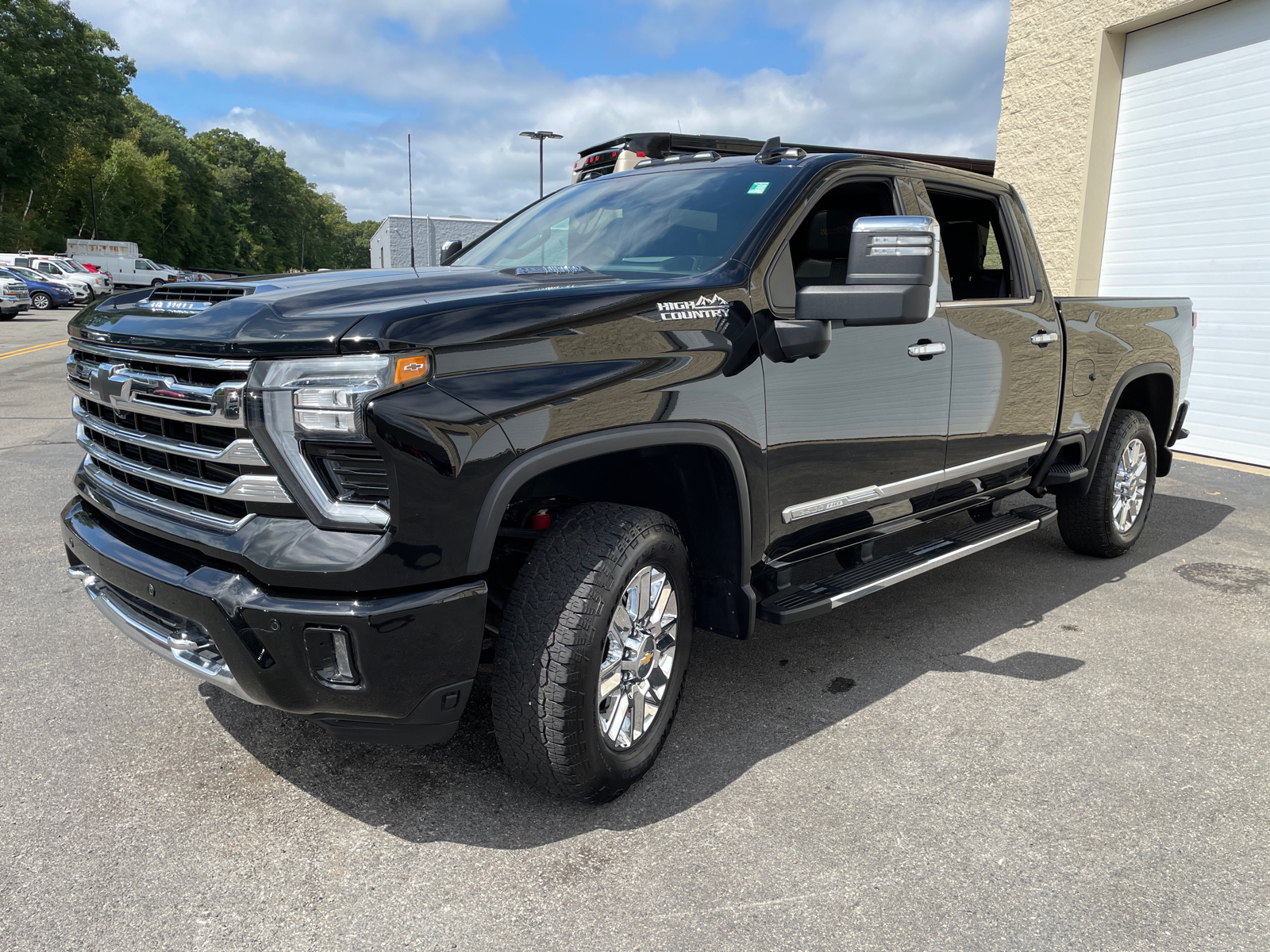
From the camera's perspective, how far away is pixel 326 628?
7.29 ft

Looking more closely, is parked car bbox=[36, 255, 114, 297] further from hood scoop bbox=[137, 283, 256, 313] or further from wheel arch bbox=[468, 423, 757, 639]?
wheel arch bbox=[468, 423, 757, 639]

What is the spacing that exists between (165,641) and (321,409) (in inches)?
34.9

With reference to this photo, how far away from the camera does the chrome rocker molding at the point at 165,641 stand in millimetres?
2422

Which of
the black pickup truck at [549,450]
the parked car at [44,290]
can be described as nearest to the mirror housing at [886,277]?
the black pickup truck at [549,450]

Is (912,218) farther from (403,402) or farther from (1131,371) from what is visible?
(1131,371)

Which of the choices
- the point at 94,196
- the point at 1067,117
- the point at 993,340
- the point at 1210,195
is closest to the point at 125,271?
the point at 94,196

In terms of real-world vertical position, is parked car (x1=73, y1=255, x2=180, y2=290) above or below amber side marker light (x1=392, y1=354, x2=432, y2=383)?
above

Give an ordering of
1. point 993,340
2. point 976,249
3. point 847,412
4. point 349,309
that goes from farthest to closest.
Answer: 1. point 976,249
2. point 993,340
3. point 847,412
4. point 349,309

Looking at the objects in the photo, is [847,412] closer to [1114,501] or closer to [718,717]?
[718,717]

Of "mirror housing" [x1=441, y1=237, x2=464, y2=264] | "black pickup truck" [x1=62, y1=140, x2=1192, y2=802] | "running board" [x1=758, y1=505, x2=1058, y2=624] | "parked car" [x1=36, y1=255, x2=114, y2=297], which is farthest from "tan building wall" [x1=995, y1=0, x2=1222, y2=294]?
"parked car" [x1=36, y1=255, x2=114, y2=297]

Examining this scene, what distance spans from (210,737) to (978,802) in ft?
8.12

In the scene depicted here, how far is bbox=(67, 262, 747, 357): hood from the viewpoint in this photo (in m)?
2.22

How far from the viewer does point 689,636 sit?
3.00m

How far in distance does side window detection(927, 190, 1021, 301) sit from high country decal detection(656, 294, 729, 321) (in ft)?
5.73
